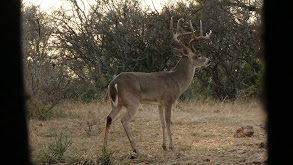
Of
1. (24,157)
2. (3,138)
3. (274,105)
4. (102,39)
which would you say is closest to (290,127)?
(274,105)

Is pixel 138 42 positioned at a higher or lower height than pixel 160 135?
higher

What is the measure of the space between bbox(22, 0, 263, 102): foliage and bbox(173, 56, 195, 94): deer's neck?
6.48 meters

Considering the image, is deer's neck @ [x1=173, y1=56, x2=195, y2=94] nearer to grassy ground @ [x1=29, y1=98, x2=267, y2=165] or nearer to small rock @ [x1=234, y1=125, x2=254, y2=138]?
grassy ground @ [x1=29, y1=98, x2=267, y2=165]

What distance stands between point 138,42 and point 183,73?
8.07 m

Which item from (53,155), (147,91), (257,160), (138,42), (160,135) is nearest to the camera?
(257,160)

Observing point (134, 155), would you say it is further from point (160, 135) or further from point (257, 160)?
point (160, 135)

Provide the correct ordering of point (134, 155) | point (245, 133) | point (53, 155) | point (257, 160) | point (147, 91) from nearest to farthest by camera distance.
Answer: point (257, 160), point (53, 155), point (134, 155), point (147, 91), point (245, 133)

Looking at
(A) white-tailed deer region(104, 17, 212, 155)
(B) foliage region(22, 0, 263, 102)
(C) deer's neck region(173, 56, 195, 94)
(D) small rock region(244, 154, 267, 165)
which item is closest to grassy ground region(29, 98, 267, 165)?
(D) small rock region(244, 154, 267, 165)

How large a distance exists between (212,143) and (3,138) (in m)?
3.42

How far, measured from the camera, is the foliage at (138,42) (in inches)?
552

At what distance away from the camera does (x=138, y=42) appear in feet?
50.1

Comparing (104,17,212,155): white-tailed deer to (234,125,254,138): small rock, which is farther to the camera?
(234,125,254,138): small rock

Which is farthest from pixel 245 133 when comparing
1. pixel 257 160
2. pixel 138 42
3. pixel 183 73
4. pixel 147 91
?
pixel 138 42

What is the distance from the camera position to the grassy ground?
5526 millimetres
